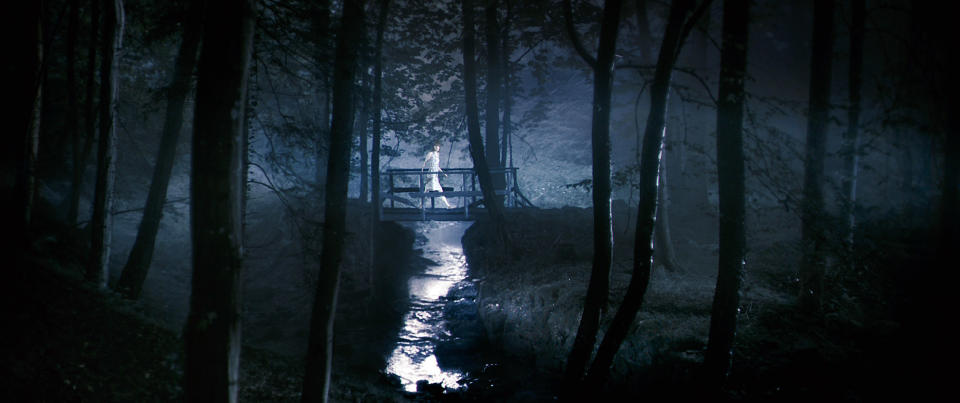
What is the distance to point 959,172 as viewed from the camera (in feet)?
26.9

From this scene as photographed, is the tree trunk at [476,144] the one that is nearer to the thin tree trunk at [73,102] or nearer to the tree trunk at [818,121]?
the tree trunk at [818,121]

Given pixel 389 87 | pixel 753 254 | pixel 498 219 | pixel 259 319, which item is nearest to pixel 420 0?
pixel 389 87

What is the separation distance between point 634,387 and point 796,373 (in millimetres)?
2393

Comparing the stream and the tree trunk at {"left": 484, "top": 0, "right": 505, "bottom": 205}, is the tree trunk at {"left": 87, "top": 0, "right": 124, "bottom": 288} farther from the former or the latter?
the tree trunk at {"left": 484, "top": 0, "right": 505, "bottom": 205}

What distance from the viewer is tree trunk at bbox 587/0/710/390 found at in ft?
21.5

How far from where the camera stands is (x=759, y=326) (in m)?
8.11

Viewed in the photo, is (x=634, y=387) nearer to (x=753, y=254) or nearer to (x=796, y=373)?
(x=796, y=373)

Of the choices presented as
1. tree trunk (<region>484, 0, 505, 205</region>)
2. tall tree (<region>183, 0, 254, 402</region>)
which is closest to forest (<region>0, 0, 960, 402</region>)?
tall tree (<region>183, 0, 254, 402</region>)

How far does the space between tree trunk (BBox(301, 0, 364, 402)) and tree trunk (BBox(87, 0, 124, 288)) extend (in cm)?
520

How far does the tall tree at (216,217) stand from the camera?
3641mm

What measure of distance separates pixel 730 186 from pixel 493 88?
480 inches

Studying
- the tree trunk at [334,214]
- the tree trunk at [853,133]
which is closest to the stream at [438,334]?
the tree trunk at [334,214]

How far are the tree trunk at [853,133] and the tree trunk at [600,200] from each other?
3789mm

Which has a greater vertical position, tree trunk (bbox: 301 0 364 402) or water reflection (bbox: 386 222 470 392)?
tree trunk (bbox: 301 0 364 402)
